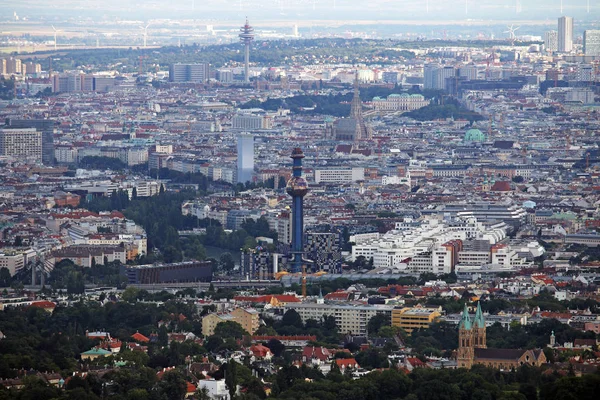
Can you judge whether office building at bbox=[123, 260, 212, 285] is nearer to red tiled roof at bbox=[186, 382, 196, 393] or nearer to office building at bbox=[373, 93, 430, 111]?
red tiled roof at bbox=[186, 382, 196, 393]

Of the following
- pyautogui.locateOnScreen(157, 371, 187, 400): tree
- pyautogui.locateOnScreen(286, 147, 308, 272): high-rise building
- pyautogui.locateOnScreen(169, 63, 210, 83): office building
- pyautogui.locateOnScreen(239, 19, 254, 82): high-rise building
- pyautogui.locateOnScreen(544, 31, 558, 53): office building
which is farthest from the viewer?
pyautogui.locateOnScreen(544, 31, 558, 53): office building

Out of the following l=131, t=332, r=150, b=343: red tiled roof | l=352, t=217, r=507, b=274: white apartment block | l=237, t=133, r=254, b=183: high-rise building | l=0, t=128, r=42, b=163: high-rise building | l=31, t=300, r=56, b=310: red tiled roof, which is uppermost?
l=131, t=332, r=150, b=343: red tiled roof

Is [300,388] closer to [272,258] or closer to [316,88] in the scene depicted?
[272,258]

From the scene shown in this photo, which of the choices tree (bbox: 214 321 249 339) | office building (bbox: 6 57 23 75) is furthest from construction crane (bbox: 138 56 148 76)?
tree (bbox: 214 321 249 339)

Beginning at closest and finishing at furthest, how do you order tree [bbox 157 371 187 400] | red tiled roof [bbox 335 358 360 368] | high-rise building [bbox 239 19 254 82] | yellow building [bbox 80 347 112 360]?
tree [bbox 157 371 187 400]
red tiled roof [bbox 335 358 360 368]
yellow building [bbox 80 347 112 360]
high-rise building [bbox 239 19 254 82]

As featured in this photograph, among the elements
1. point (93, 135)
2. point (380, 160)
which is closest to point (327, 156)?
point (380, 160)
